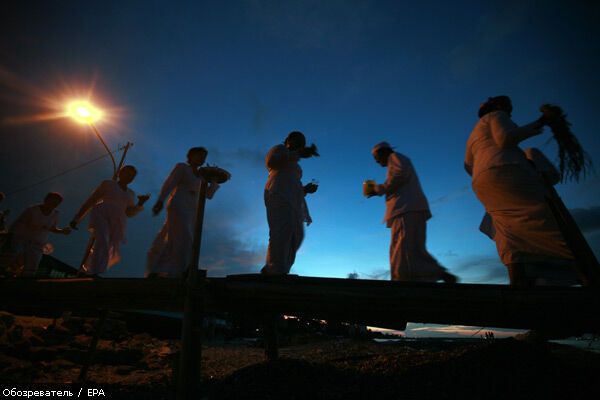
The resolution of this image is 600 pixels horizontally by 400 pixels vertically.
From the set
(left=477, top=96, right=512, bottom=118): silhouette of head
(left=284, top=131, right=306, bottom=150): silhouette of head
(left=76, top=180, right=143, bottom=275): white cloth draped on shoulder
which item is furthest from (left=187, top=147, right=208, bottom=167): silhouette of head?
(left=477, top=96, right=512, bottom=118): silhouette of head

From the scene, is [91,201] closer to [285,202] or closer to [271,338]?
[285,202]

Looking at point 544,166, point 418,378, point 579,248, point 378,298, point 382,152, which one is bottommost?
point 418,378

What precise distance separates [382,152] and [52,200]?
23.0ft

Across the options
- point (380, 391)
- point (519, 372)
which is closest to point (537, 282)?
point (519, 372)

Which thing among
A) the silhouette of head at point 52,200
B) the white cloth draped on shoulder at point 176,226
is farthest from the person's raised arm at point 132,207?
the silhouette of head at point 52,200

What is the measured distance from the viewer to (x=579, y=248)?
112 inches

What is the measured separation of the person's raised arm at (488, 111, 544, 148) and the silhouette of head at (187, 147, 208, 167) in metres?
4.38

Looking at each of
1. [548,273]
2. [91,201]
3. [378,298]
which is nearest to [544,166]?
[548,273]

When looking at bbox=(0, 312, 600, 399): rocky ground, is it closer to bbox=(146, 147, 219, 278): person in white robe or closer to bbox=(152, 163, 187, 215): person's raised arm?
bbox=(146, 147, 219, 278): person in white robe

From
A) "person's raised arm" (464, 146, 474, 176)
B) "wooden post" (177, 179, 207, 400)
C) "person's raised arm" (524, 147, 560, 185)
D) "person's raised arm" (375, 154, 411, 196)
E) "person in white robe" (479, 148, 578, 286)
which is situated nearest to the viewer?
"wooden post" (177, 179, 207, 400)

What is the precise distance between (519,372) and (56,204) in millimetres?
8684

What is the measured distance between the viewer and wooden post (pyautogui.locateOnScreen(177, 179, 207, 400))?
308cm

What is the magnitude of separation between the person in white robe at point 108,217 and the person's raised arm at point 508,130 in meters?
5.63

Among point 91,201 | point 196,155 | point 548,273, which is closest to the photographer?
point 548,273
